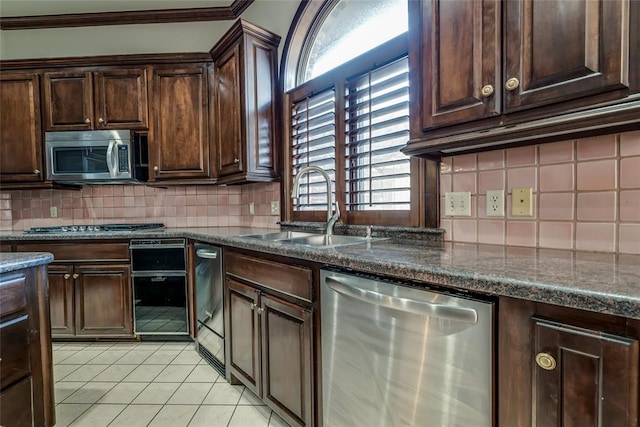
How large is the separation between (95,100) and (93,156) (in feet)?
1.61

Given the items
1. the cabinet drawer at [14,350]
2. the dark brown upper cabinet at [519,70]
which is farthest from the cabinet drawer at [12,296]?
the dark brown upper cabinet at [519,70]

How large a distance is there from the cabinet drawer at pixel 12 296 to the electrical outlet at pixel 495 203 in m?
1.98

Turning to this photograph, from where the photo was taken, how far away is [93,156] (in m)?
2.77

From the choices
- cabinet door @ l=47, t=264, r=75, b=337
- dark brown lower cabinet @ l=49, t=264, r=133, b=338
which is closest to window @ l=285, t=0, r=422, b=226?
dark brown lower cabinet @ l=49, t=264, r=133, b=338

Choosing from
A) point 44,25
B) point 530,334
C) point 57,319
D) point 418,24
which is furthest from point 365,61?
point 44,25

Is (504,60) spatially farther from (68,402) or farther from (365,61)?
(68,402)

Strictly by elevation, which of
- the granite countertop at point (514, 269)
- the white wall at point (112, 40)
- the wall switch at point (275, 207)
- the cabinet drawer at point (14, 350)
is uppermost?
the white wall at point (112, 40)

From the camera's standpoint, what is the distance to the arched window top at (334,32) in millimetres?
1982

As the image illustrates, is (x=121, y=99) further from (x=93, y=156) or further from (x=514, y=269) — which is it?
(x=514, y=269)

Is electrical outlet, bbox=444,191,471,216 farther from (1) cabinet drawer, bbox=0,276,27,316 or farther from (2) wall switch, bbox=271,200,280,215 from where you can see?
(1) cabinet drawer, bbox=0,276,27,316

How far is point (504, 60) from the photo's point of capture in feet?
3.28

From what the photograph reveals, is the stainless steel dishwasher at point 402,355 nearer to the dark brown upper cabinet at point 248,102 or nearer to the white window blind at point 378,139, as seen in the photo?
the white window blind at point 378,139

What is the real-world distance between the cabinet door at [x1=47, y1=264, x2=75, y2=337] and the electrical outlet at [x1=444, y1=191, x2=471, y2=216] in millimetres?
2779

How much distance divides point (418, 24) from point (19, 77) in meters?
3.38
